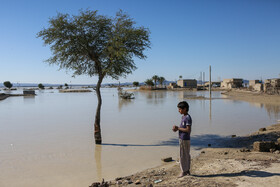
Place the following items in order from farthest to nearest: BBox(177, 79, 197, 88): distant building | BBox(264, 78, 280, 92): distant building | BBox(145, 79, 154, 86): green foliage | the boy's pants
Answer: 1. BBox(145, 79, 154, 86): green foliage
2. BBox(177, 79, 197, 88): distant building
3. BBox(264, 78, 280, 92): distant building
4. the boy's pants

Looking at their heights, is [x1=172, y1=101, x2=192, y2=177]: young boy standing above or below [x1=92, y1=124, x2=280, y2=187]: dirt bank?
above

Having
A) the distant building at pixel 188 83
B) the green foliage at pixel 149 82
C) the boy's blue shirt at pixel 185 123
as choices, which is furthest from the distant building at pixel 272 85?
the green foliage at pixel 149 82

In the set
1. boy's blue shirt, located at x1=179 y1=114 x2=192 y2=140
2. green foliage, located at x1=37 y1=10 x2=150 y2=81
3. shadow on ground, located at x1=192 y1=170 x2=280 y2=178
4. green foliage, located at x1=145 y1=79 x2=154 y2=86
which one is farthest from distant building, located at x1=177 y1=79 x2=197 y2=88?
boy's blue shirt, located at x1=179 y1=114 x2=192 y2=140

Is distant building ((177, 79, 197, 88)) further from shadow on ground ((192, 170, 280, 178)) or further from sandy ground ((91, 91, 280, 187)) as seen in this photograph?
shadow on ground ((192, 170, 280, 178))

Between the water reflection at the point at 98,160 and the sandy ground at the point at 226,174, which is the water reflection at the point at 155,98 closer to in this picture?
the water reflection at the point at 98,160

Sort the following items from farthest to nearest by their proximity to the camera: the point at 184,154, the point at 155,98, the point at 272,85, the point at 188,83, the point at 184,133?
the point at 188,83
the point at 155,98
the point at 272,85
the point at 184,154
the point at 184,133

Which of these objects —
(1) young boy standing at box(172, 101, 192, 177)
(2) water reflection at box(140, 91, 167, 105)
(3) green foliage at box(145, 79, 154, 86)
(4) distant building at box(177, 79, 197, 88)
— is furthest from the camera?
(3) green foliage at box(145, 79, 154, 86)

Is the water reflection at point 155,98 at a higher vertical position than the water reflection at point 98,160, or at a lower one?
higher

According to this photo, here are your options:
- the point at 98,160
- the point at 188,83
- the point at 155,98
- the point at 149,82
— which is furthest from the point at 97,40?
the point at 149,82

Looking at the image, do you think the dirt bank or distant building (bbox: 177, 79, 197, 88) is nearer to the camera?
the dirt bank

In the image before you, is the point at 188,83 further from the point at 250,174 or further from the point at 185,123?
the point at 185,123

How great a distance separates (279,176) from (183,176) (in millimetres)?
2104

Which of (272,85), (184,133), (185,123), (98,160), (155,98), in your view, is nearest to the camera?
(185,123)

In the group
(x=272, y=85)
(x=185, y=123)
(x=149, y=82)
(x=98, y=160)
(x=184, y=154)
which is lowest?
(x=98, y=160)
